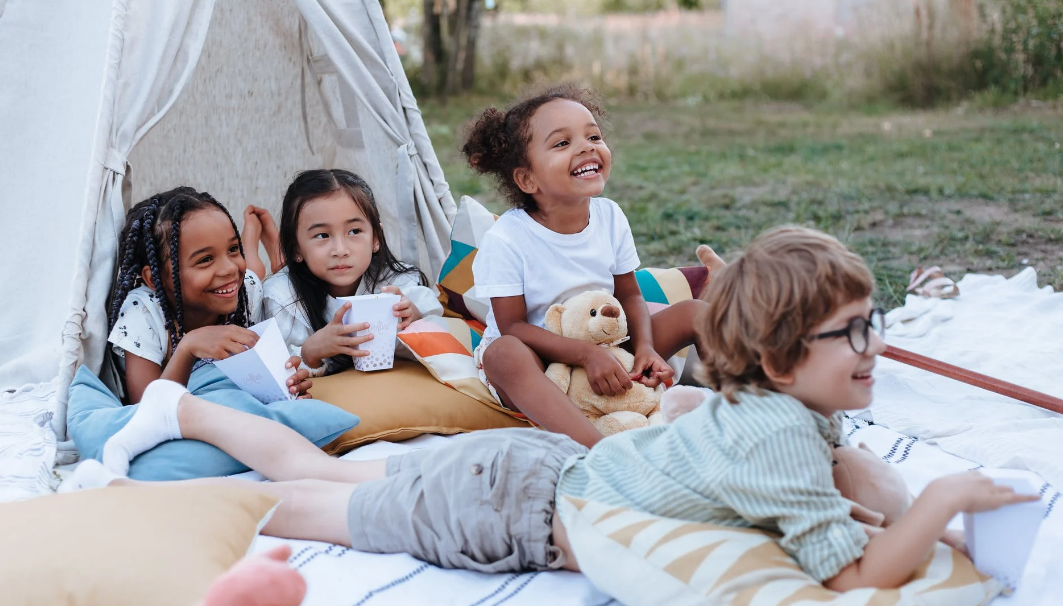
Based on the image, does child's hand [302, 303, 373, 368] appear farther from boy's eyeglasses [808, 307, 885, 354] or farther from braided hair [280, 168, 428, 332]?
boy's eyeglasses [808, 307, 885, 354]

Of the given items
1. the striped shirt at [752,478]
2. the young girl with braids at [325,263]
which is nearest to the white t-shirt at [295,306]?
the young girl with braids at [325,263]

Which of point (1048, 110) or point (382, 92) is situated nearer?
point (382, 92)

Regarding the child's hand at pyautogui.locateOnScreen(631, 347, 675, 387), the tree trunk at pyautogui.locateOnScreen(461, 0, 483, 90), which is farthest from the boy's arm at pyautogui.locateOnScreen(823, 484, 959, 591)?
the tree trunk at pyautogui.locateOnScreen(461, 0, 483, 90)

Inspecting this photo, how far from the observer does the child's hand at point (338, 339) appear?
103 inches

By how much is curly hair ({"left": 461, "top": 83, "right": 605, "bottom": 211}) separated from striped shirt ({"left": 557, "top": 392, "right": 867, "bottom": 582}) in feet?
4.09

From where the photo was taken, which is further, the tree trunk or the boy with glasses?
the tree trunk

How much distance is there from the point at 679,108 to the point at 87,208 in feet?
24.0

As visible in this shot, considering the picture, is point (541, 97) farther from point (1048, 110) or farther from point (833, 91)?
point (833, 91)

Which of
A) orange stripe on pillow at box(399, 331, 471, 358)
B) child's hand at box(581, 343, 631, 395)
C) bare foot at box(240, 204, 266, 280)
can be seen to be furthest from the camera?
bare foot at box(240, 204, 266, 280)

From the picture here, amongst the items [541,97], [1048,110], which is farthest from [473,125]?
[1048,110]

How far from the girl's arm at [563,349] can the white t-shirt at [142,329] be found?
89 cm

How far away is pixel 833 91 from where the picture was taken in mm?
8922

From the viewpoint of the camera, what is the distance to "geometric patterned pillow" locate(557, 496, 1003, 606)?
1.49 metres

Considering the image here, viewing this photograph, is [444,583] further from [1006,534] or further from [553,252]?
[553,252]
